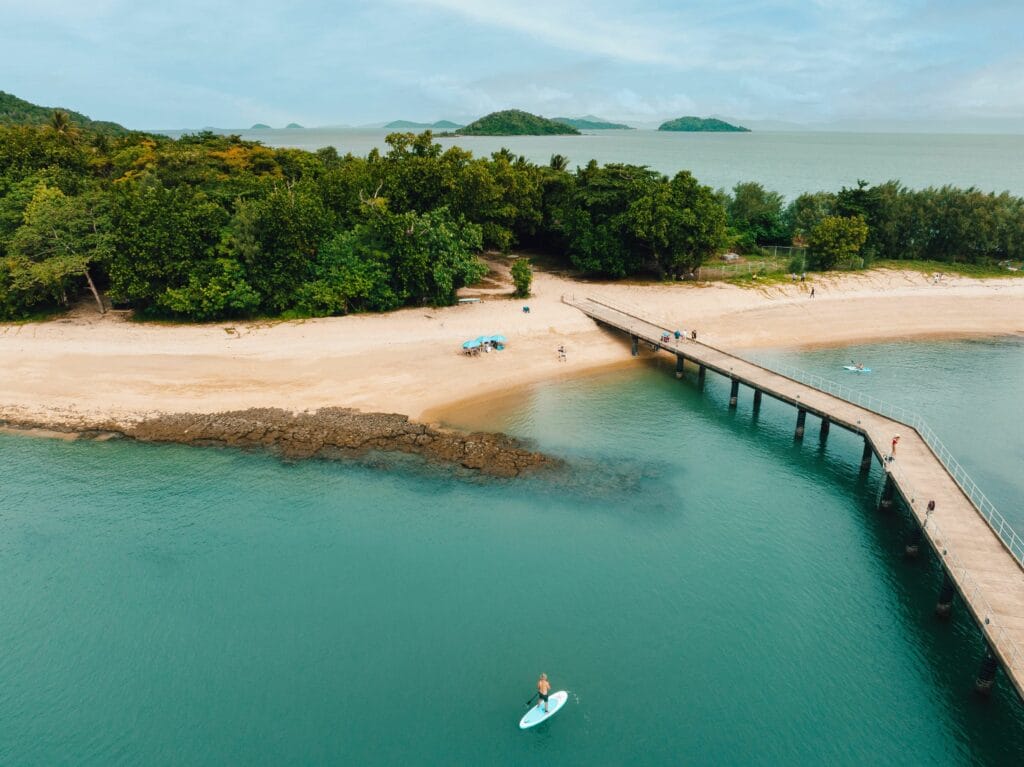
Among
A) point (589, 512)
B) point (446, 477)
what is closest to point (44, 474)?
point (446, 477)

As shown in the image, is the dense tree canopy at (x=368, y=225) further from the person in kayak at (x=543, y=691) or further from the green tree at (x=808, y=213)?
the person in kayak at (x=543, y=691)

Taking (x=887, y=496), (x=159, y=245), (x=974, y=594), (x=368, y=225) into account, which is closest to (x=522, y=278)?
(x=368, y=225)

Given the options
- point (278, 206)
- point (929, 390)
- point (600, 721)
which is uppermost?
point (278, 206)

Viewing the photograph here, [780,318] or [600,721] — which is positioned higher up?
[780,318]

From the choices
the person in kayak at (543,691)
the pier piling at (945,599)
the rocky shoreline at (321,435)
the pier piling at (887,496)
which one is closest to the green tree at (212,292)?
the rocky shoreline at (321,435)

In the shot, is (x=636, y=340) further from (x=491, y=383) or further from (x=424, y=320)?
(x=424, y=320)

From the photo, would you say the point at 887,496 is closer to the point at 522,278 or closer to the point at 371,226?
the point at 522,278
